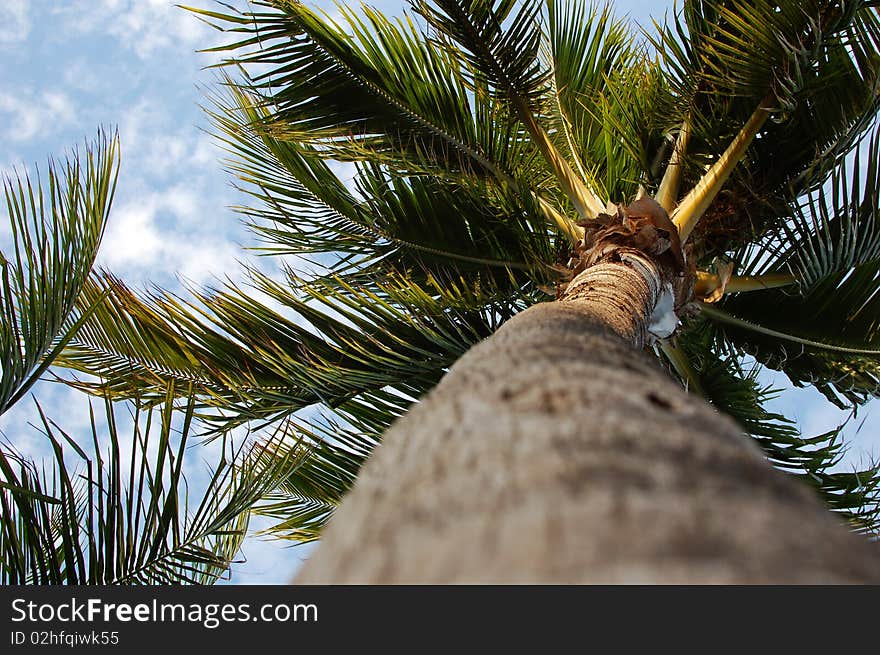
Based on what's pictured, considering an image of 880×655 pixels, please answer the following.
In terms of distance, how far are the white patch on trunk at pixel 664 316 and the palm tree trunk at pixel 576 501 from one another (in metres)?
2.39

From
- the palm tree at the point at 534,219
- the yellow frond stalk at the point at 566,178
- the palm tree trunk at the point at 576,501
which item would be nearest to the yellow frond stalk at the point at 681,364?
the palm tree at the point at 534,219

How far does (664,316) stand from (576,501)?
2.89 meters

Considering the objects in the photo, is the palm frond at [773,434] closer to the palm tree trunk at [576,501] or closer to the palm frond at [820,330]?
the palm frond at [820,330]

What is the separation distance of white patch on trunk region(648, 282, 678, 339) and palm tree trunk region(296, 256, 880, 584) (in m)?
2.39

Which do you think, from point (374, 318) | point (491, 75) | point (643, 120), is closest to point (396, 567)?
point (374, 318)

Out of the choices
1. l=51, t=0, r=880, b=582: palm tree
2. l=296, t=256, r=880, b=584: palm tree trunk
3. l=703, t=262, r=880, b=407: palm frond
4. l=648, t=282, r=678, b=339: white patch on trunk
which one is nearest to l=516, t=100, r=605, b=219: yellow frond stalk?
l=51, t=0, r=880, b=582: palm tree

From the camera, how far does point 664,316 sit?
3361 mm

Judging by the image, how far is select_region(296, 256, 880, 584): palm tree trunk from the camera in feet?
1.89

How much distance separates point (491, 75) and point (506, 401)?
389 cm

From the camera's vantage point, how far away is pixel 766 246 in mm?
4441

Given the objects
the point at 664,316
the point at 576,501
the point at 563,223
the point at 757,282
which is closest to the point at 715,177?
the point at 757,282

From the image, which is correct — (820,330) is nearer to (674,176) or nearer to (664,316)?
(674,176)

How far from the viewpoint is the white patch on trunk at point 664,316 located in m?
3.29

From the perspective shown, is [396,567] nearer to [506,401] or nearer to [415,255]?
[506,401]
